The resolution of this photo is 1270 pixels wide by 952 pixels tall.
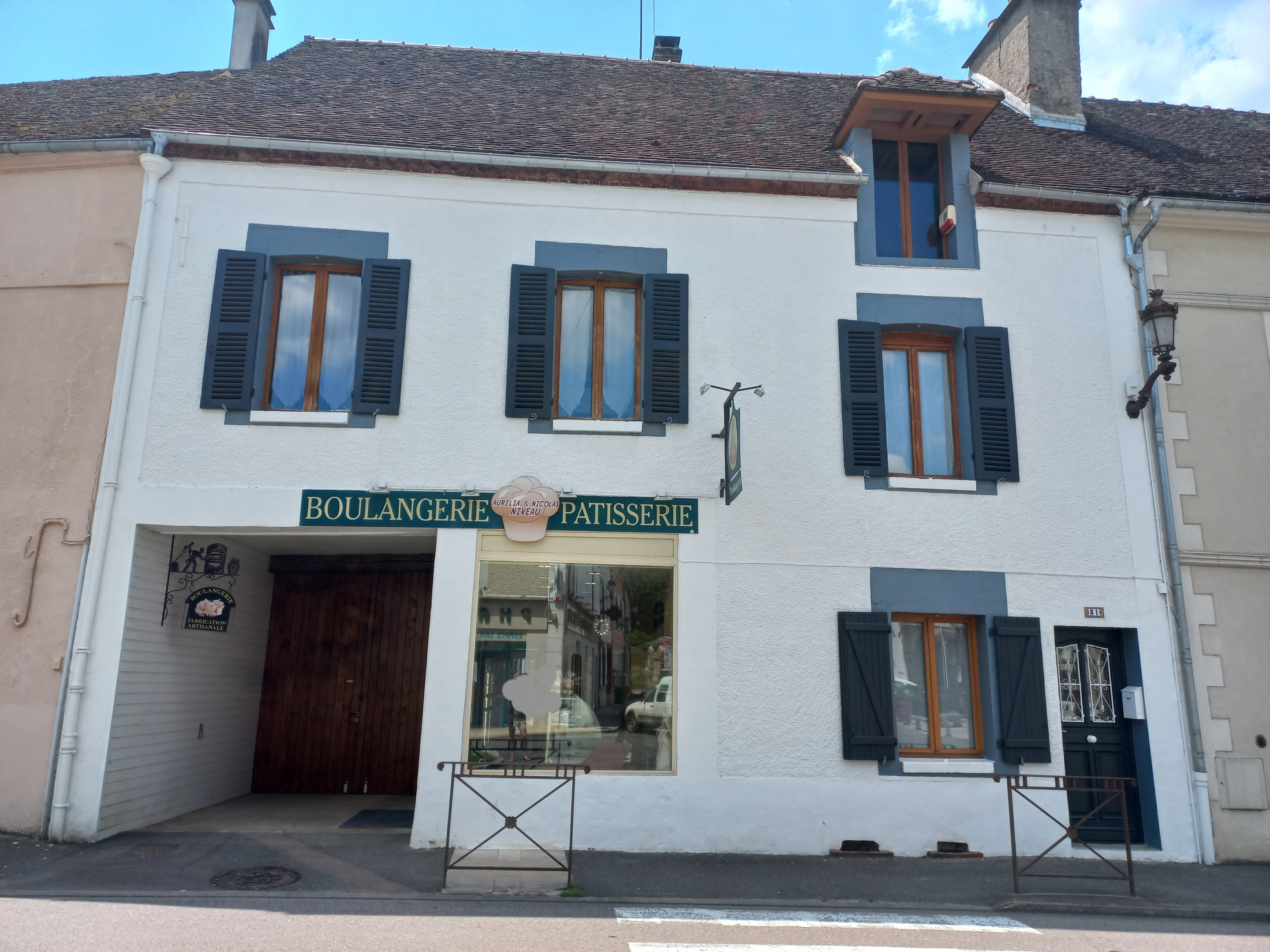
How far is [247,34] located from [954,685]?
12.0 m

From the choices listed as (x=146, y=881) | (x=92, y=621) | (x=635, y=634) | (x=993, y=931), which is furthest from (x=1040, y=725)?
(x=92, y=621)

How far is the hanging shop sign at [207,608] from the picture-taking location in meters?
9.21

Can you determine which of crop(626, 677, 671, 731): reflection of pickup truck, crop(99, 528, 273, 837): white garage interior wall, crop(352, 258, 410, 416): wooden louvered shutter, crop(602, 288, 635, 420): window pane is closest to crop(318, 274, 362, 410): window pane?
crop(352, 258, 410, 416): wooden louvered shutter

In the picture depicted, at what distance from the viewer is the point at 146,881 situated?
6.82 metres

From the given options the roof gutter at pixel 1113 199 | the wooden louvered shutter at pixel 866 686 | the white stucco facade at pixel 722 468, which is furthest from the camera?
the roof gutter at pixel 1113 199

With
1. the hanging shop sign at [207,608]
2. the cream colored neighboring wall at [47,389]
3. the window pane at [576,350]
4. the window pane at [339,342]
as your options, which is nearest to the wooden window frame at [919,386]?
the window pane at [576,350]

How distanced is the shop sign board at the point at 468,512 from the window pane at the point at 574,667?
44 centimetres

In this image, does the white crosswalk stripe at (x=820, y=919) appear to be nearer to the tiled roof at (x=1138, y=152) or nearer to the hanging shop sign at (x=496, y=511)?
the hanging shop sign at (x=496, y=511)

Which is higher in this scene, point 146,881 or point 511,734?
point 511,734

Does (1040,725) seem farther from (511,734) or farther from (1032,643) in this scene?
(511,734)

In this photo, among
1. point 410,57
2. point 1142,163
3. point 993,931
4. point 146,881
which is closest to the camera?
point 993,931

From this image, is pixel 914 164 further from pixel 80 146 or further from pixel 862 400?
pixel 80 146

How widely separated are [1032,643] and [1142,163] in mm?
6439

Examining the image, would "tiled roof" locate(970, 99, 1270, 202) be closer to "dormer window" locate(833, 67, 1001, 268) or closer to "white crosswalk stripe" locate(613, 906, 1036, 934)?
"dormer window" locate(833, 67, 1001, 268)
